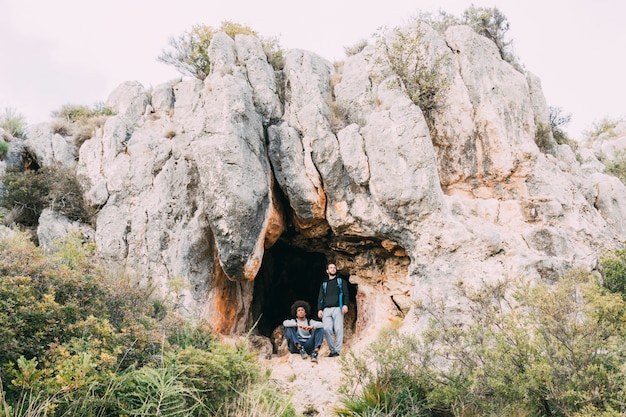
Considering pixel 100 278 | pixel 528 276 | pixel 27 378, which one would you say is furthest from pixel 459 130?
pixel 27 378

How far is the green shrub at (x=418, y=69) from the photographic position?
38.9ft

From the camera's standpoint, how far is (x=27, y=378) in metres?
4.41

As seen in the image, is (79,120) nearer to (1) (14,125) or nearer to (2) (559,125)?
(1) (14,125)

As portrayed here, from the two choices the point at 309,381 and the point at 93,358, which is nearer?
the point at 93,358

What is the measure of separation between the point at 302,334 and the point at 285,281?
5.48 meters

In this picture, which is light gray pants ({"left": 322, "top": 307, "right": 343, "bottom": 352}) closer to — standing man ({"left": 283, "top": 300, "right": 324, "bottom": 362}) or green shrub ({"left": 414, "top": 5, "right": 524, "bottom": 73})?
standing man ({"left": 283, "top": 300, "right": 324, "bottom": 362})

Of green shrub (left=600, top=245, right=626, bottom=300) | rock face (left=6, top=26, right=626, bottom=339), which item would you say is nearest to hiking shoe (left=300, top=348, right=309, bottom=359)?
rock face (left=6, top=26, right=626, bottom=339)

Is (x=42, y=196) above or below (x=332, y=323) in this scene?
above

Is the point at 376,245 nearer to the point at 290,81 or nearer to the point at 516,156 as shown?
the point at 516,156

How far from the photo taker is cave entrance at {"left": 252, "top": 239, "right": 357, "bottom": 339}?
14062 millimetres

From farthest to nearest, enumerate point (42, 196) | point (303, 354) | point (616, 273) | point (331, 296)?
point (42, 196) < point (331, 296) < point (303, 354) < point (616, 273)

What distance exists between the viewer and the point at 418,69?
12.1 m

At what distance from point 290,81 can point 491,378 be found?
9741 millimetres

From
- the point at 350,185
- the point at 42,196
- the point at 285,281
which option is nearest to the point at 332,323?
the point at 350,185
